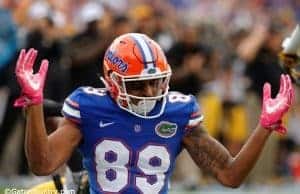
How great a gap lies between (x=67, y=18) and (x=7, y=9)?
1286 mm

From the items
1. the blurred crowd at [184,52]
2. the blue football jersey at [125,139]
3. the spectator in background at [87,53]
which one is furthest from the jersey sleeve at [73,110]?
the spectator in background at [87,53]

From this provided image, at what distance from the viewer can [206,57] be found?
12.2 m

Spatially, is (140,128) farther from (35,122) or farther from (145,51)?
(35,122)

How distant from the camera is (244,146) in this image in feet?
18.2

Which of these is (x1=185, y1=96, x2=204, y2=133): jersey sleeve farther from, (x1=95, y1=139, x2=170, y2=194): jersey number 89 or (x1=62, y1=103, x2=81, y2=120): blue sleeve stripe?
(x1=62, y1=103, x2=81, y2=120): blue sleeve stripe

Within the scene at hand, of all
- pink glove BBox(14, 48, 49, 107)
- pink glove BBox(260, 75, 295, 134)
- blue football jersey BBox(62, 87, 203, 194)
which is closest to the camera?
pink glove BBox(14, 48, 49, 107)

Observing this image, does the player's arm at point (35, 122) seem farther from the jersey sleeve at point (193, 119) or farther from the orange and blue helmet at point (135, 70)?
the jersey sleeve at point (193, 119)

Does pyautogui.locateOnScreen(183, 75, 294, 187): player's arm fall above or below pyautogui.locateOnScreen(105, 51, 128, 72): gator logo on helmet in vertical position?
below

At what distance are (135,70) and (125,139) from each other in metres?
0.36

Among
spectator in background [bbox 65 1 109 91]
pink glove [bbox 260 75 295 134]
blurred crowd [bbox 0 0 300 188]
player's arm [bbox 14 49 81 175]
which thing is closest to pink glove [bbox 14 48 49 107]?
player's arm [bbox 14 49 81 175]

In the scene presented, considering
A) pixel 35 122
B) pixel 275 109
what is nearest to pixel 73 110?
pixel 35 122

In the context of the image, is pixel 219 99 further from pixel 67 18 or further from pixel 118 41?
pixel 118 41

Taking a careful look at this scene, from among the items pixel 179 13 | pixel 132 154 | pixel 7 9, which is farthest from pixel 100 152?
pixel 179 13

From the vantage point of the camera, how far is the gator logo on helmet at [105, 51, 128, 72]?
216 inches
